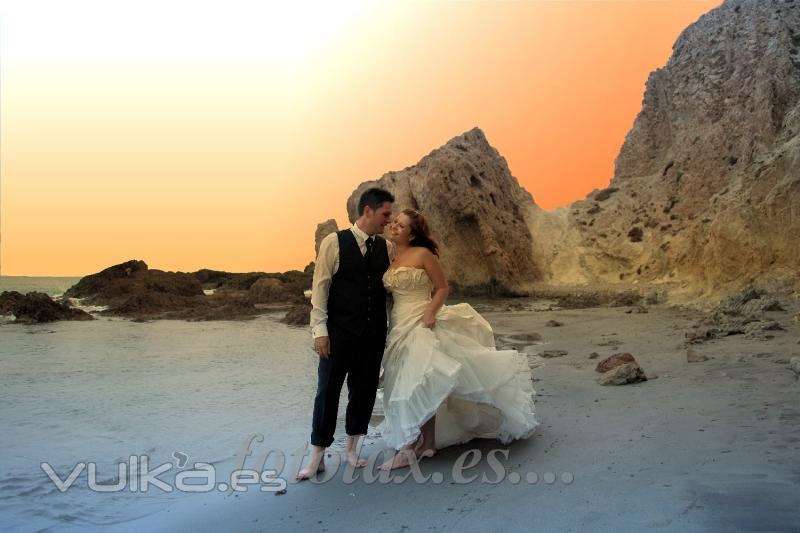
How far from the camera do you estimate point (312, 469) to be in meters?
4.10

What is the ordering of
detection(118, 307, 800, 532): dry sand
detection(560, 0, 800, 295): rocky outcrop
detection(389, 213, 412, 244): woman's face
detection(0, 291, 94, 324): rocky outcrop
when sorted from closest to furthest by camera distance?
detection(118, 307, 800, 532): dry sand → detection(389, 213, 412, 244): woman's face → detection(560, 0, 800, 295): rocky outcrop → detection(0, 291, 94, 324): rocky outcrop

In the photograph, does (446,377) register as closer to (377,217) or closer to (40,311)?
(377,217)

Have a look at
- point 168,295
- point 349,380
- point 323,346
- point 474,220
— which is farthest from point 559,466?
point 168,295

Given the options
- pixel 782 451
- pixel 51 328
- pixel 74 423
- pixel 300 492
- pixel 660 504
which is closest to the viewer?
pixel 660 504

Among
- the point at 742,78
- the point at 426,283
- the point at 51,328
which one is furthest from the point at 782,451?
the point at 742,78

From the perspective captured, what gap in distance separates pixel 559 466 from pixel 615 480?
0.45 meters

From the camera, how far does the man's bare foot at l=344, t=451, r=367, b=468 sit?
4.24 m

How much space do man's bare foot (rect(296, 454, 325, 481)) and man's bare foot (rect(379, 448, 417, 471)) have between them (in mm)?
415

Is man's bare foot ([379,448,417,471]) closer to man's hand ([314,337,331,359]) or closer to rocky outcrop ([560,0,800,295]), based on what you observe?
man's hand ([314,337,331,359])

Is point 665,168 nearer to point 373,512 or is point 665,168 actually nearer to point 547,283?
point 547,283

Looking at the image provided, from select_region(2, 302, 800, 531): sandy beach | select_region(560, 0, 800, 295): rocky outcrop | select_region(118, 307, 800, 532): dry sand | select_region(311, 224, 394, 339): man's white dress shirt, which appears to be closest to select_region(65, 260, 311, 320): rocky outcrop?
select_region(560, 0, 800, 295): rocky outcrop

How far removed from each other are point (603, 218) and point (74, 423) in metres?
21.2

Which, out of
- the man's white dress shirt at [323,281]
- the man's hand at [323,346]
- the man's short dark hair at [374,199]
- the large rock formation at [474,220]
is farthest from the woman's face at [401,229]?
the large rock formation at [474,220]

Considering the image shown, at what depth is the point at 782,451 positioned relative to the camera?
3.31 m
